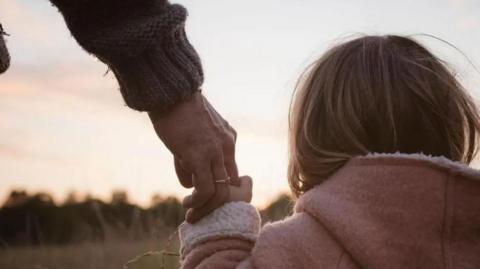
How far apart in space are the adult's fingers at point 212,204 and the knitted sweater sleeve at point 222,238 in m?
0.02

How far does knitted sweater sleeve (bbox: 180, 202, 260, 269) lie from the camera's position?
211cm

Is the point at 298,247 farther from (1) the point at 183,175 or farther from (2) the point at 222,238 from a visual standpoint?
(1) the point at 183,175

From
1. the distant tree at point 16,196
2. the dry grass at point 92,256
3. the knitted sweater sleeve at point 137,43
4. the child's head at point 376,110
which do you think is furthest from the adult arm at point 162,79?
the distant tree at point 16,196

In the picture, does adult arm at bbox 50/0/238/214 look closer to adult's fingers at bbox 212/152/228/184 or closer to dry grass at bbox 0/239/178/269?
adult's fingers at bbox 212/152/228/184

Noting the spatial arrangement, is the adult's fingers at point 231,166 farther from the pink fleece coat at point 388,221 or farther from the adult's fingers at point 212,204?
the pink fleece coat at point 388,221

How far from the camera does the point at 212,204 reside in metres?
2.19

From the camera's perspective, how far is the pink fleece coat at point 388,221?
6.04 feet

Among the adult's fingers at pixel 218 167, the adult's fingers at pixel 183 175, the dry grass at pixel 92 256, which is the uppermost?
the adult's fingers at pixel 218 167

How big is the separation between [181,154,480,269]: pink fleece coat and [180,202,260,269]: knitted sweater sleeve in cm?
17

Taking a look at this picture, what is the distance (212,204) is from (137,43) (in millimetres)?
543

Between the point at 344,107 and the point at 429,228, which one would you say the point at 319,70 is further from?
the point at 429,228

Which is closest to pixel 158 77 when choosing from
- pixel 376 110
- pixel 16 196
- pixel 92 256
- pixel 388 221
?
pixel 376 110

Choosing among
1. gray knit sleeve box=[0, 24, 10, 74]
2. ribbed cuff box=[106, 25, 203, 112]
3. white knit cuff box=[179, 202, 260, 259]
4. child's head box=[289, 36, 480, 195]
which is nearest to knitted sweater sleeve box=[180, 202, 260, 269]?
white knit cuff box=[179, 202, 260, 259]

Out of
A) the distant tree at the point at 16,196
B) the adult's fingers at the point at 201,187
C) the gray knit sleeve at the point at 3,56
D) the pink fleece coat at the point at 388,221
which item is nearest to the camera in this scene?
the pink fleece coat at the point at 388,221
